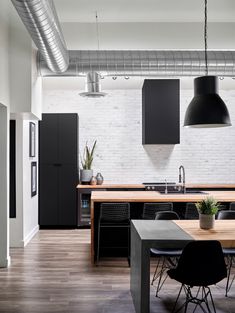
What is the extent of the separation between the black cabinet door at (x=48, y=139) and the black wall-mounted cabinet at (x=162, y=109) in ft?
6.27

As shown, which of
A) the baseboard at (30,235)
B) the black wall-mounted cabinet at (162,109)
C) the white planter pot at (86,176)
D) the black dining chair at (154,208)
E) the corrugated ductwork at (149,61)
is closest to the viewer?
the black dining chair at (154,208)

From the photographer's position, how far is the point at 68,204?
745cm

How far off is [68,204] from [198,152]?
123 inches

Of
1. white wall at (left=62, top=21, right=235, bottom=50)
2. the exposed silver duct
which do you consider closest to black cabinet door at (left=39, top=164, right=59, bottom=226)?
the exposed silver duct

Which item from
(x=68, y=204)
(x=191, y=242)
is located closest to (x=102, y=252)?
(x=68, y=204)

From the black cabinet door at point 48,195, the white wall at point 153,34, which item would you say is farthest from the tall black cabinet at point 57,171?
the white wall at point 153,34

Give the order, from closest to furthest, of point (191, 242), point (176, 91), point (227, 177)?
point (191, 242) < point (176, 91) < point (227, 177)

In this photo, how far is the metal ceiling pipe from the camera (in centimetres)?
307

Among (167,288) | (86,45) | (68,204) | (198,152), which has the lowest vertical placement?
(167,288)

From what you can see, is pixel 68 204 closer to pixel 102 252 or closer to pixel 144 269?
pixel 102 252

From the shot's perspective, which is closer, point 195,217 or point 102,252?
point 195,217

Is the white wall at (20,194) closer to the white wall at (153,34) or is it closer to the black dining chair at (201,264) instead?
the white wall at (153,34)

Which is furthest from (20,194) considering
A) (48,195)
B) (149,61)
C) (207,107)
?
(207,107)

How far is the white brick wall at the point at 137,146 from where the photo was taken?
8.12 m
